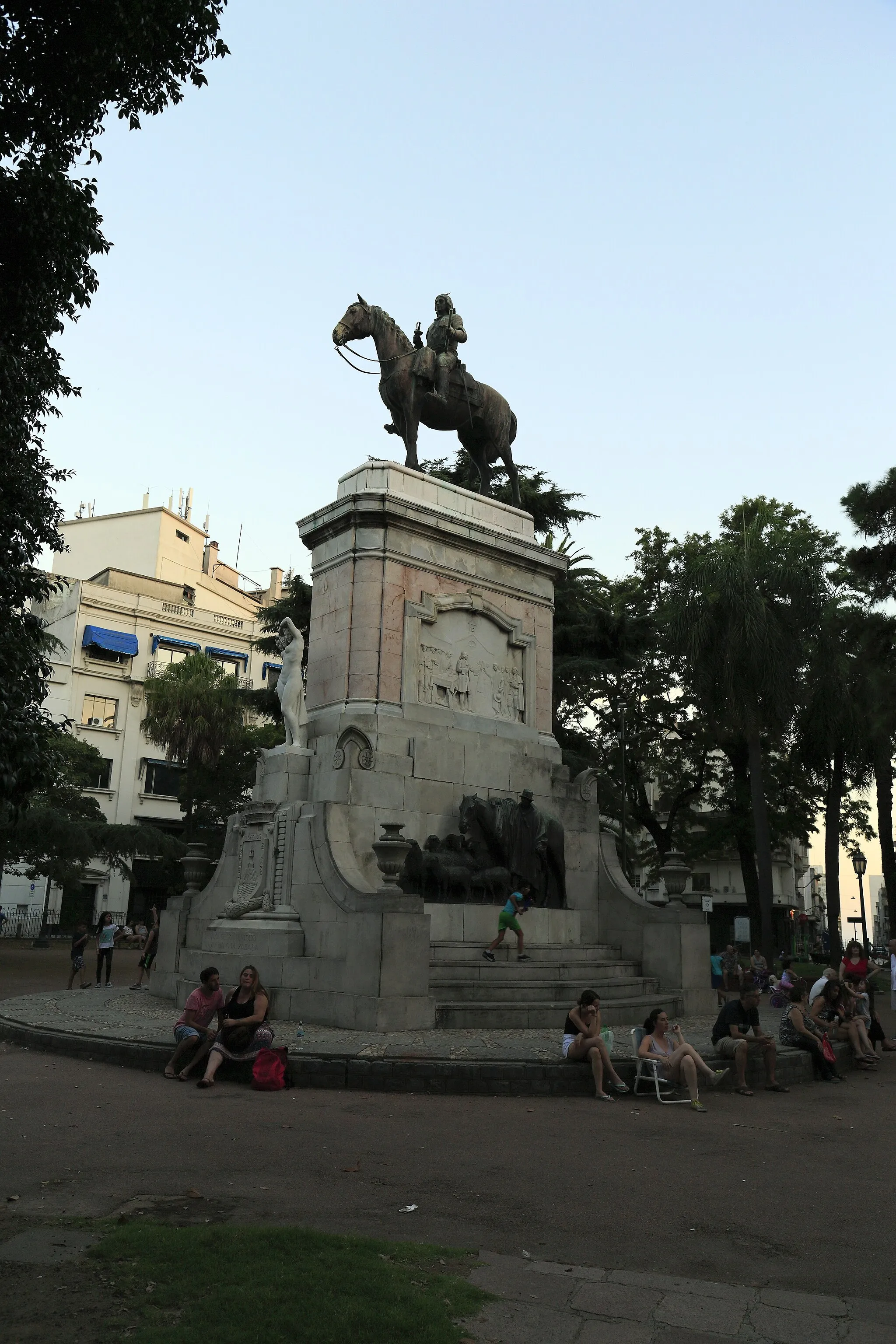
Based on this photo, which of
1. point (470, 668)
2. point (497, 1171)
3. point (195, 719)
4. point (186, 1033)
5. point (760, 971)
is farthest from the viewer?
point (195, 719)

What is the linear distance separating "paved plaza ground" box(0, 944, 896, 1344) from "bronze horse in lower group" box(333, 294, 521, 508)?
1228 cm

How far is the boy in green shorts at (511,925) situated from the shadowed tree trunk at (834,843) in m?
22.0

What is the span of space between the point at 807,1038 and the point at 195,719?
1397 inches

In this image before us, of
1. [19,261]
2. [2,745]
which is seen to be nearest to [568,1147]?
[2,745]

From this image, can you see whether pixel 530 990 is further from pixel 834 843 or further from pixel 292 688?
pixel 834 843

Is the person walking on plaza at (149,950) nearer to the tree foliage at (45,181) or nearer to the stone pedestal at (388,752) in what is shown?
the stone pedestal at (388,752)

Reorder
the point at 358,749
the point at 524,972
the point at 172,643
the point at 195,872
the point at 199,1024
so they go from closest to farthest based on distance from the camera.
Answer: the point at 199,1024, the point at 524,972, the point at 358,749, the point at 195,872, the point at 172,643

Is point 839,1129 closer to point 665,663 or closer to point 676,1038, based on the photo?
point 676,1038

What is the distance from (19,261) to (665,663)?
101 ft

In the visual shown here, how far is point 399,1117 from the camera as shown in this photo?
9422 millimetres

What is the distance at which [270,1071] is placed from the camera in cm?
1056

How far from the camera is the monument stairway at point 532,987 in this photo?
13812 millimetres

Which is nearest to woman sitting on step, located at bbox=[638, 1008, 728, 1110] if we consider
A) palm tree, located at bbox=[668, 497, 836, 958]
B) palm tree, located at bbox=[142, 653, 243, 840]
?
palm tree, located at bbox=[668, 497, 836, 958]

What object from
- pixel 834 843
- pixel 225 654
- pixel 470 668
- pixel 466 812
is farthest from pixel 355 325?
pixel 225 654
